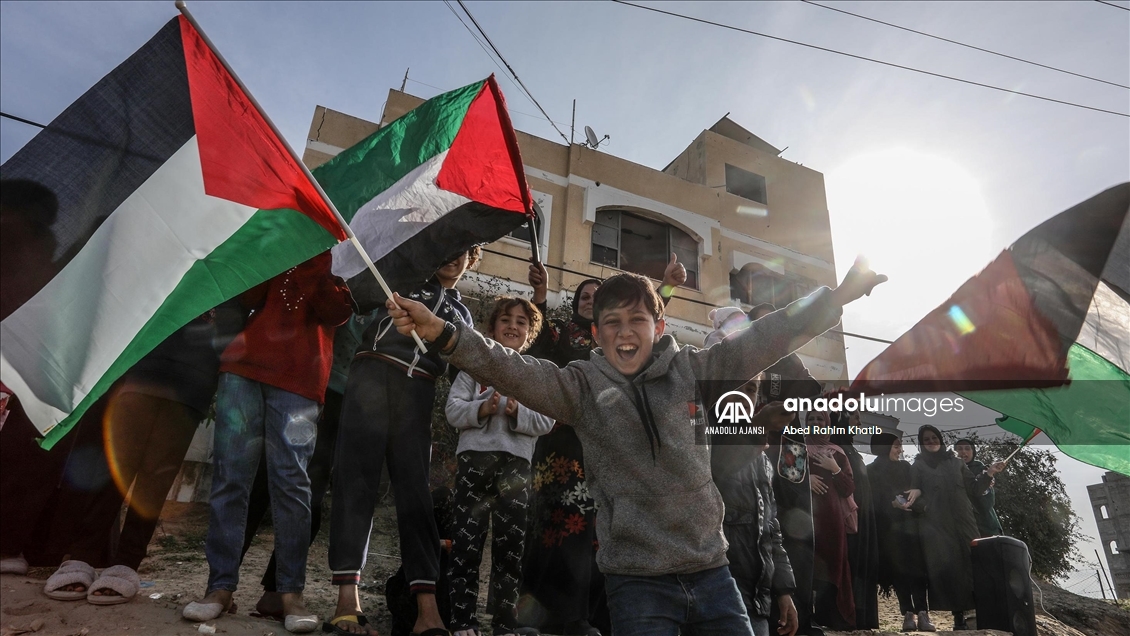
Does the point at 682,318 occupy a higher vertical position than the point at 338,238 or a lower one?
higher

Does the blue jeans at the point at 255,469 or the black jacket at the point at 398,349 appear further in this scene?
the black jacket at the point at 398,349

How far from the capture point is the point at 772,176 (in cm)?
1636

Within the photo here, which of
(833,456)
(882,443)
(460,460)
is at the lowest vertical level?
(460,460)

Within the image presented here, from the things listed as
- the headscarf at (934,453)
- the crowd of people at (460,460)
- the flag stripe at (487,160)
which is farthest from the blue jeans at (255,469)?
the headscarf at (934,453)

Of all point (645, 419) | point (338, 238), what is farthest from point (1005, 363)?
point (338, 238)

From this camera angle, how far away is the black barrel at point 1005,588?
15.7 ft

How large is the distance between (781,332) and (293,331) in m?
2.29

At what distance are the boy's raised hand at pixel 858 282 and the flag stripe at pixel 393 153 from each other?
2.34 metres

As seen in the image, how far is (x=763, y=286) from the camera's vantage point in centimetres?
1492

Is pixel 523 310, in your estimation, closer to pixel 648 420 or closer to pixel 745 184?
pixel 648 420

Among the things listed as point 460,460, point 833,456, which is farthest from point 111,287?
point 833,456

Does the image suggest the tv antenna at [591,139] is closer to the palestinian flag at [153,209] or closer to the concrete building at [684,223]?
the concrete building at [684,223]

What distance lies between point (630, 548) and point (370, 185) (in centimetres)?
242

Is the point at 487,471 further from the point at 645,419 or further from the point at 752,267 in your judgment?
the point at 752,267
